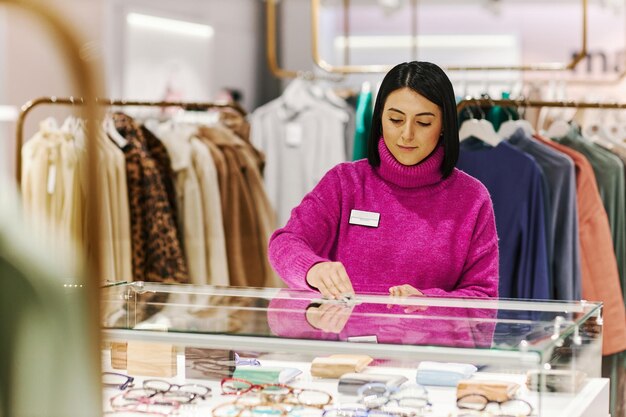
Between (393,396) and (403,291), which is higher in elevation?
(403,291)

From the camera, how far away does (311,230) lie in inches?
100

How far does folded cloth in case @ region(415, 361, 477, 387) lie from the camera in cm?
174

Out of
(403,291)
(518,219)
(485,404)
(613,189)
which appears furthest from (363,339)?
(613,189)

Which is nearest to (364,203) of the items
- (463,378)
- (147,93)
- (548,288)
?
(463,378)

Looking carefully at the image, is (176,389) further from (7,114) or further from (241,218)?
(7,114)

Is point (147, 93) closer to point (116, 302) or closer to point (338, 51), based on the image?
point (338, 51)

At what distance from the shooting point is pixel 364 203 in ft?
8.42

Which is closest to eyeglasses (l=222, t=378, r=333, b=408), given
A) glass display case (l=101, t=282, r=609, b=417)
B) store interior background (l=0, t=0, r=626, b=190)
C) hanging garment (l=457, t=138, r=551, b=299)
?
glass display case (l=101, t=282, r=609, b=417)

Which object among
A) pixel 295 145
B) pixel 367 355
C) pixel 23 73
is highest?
pixel 23 73

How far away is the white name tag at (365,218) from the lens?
8.34ft

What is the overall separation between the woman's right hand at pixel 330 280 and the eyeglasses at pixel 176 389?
0.42 m

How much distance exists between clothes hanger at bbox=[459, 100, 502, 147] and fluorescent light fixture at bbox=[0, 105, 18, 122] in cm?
306

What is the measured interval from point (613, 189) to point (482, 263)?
1.61 metres

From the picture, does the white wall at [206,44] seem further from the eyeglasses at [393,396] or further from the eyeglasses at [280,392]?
the eyeglasses at [393,396]
